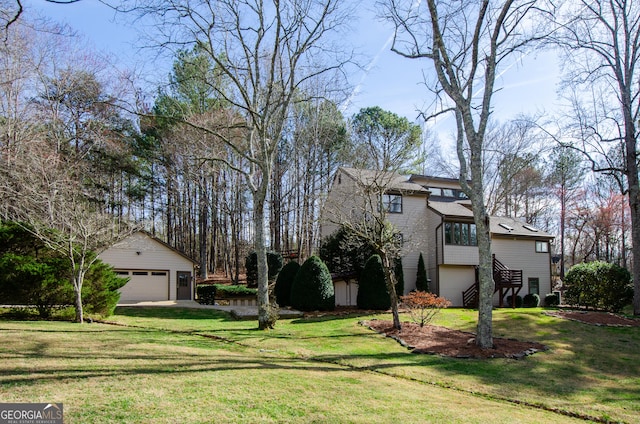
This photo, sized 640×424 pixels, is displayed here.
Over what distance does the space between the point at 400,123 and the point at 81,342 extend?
2499 cm

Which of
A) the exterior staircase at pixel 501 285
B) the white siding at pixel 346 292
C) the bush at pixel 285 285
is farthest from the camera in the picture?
the exterior staircase at pixel 501 285

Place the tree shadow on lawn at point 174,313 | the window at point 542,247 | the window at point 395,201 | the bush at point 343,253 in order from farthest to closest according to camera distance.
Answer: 1. the window at point 542,247
2. the window at point 395,201
3. the bush at point 343,253
4. the tree shadow on lawn at point 174,313

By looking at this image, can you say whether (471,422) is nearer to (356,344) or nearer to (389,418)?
(389,418)

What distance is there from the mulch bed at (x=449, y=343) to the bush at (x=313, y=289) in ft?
14.1

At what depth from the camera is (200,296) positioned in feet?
85.1

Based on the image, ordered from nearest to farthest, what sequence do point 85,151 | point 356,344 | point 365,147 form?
point 356,344 < point 365,147 < point 85,151

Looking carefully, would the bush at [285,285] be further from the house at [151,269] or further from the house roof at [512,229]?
the house roof at [512,229]

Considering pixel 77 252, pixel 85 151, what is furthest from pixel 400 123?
pixel 77 252

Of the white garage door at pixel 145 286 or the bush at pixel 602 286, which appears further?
the white garage door at pixel 145 286

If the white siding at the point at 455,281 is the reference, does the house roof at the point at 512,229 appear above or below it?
above

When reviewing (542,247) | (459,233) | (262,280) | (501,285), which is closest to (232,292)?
(262,280)

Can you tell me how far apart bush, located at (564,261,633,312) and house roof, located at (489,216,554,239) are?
4498 mm

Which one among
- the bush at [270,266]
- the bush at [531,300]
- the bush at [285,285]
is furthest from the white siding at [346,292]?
the bush at [531,300]

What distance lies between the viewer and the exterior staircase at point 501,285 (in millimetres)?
23328
